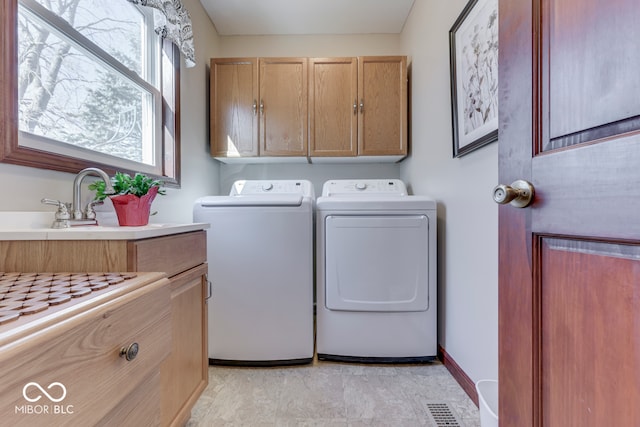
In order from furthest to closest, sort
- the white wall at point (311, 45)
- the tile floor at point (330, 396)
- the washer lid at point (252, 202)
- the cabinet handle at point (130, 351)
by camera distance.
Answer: the white wall at point (311, 45), the washer lid at point (252, 202), the tile floor at point (330, 396), the cabinet handle at point (130, 351)

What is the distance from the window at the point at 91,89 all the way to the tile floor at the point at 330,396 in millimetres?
1261

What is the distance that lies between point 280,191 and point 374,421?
170 centimetres

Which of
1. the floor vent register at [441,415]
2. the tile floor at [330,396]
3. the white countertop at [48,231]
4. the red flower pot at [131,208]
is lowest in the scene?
the tile floor at [330,396]

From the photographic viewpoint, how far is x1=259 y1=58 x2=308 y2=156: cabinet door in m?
2.46

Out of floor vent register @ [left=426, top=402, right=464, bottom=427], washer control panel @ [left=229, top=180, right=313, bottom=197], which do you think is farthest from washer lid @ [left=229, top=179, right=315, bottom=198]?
floor vent register @ [left=426, top=402, right=464, bottom=427]

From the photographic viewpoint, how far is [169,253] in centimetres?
105

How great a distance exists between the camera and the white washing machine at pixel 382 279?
1881 mm

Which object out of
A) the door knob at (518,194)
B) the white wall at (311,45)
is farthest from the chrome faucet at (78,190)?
the white wall at (311,45)

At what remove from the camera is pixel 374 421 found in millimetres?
1393

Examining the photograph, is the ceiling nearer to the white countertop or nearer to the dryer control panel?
the dryer control panel

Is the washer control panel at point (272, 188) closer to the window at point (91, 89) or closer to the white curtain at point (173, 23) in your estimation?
the window at point (91, 89)

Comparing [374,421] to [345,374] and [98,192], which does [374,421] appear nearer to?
[345,374]

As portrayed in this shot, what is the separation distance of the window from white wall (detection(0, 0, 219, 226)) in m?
0.08

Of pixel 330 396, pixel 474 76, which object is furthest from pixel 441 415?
pixel 474 76
